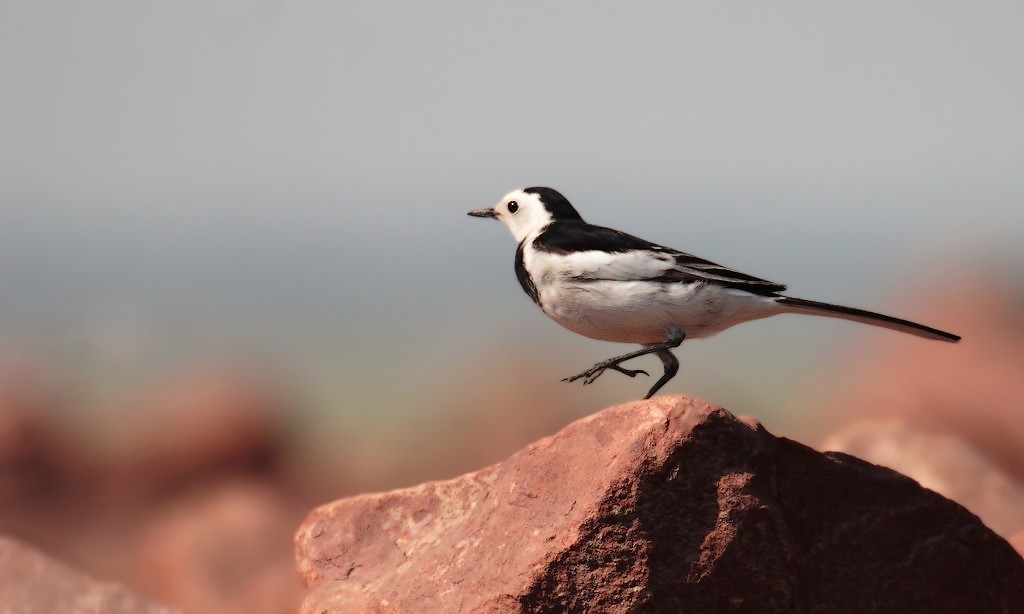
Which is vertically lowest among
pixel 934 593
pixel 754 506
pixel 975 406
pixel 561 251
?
pixel 975 406

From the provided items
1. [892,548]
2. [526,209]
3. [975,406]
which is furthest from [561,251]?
[975,406]

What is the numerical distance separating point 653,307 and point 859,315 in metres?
1.22

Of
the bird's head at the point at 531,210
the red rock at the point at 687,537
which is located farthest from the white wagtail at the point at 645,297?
the red rock at the point at 687,537

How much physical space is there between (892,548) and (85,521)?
12436mm

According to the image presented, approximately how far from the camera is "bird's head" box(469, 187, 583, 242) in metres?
7.86

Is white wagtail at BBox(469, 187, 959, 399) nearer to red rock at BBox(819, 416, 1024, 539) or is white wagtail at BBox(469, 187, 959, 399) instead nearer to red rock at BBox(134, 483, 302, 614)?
red rock at BBox(819, 416, 1024, 539)

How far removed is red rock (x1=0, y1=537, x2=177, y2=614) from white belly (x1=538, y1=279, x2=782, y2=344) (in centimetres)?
373

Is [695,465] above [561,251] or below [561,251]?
below

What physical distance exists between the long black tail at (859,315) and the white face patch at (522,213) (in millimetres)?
1910

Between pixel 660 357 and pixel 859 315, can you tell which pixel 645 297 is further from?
pixel 859 315

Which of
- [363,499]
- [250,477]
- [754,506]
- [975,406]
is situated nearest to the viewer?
[754,506]

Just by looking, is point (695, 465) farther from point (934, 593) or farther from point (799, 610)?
point (934, 593)

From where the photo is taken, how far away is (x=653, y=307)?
6.67 metres

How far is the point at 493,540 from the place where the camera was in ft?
19.0
